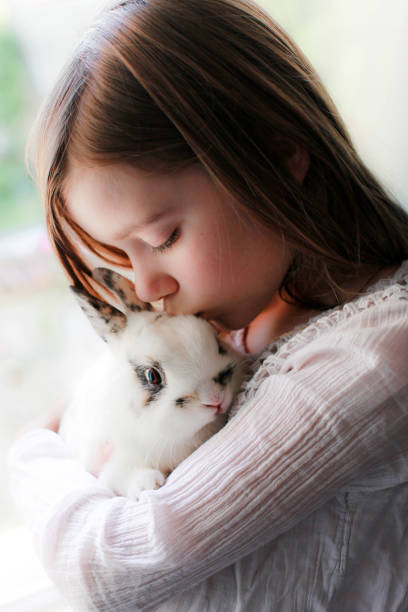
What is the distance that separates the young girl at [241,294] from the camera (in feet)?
1.83

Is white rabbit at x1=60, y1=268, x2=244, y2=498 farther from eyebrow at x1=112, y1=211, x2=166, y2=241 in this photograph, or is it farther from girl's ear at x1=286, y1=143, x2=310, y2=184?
girl's ear at x1=286, y1=143, x2=310, y2=184

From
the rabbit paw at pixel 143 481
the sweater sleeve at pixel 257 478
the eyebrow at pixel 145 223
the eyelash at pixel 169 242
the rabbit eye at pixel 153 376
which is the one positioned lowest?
the rabbit paw at pixel 143 481

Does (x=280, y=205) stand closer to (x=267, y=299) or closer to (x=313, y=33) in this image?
(x=267, y=299)

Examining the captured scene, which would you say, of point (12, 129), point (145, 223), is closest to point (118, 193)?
point (145, 223)

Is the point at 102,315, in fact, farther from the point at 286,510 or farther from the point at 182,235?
the point at 286,510

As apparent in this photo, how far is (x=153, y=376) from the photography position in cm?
71

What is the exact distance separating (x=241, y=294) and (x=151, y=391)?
21cm

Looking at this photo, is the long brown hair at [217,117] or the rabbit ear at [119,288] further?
the rabbit ear at [119,288]

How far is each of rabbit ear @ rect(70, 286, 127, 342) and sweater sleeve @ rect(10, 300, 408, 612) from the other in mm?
269

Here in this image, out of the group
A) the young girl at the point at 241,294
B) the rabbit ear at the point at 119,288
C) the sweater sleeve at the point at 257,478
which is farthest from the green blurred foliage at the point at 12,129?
the sweater sleeve at the point at 257,478

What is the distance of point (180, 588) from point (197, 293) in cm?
A: 39

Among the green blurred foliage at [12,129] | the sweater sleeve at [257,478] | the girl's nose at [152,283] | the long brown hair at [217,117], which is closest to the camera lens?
the sweater sleeve at [257,478]

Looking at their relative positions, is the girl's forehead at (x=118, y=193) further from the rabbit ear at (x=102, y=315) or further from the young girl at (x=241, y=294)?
the rabbit ear at (x=102, y=315)

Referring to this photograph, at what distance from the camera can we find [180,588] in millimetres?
579
